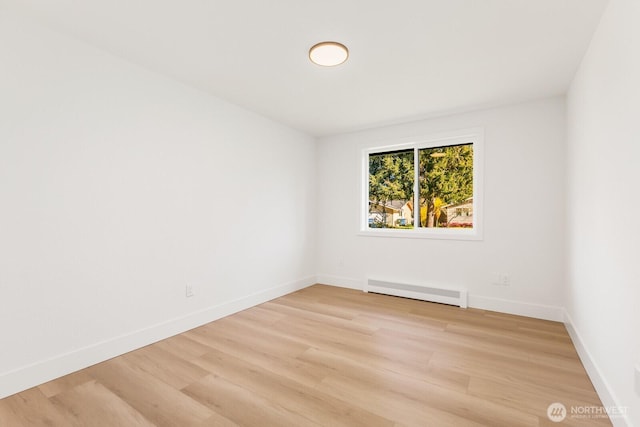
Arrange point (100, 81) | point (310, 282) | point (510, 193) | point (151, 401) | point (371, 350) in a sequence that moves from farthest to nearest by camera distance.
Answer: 1. point (310, 282)
2. point (510, 193)
3. point (371, 350)
4. point (100, 81)
5. point (151, 401)

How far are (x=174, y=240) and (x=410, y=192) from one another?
2990mm

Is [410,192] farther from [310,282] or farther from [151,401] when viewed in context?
[151,401]

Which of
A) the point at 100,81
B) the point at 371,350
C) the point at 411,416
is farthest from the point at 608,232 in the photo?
the point at 100,81

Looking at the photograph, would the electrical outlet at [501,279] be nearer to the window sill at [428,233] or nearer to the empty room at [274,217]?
the empty room at [274,217]

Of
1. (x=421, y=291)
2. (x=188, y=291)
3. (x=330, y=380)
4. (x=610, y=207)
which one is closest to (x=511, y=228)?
(x=421, y=291)

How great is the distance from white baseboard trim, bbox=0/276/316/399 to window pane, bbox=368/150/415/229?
2.16 m

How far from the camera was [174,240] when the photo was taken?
8.85ft

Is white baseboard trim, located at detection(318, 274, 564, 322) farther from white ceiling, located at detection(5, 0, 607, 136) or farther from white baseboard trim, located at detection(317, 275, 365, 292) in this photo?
white ceiling, located at detection(5, 0, 607, 136)

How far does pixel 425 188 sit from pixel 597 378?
99.5 inches

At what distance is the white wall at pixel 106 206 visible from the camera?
182 centimetres

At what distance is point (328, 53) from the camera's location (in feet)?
7.20

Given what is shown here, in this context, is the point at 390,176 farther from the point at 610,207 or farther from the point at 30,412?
the point at 30,412

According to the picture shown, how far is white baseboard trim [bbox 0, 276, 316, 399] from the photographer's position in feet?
5.90
